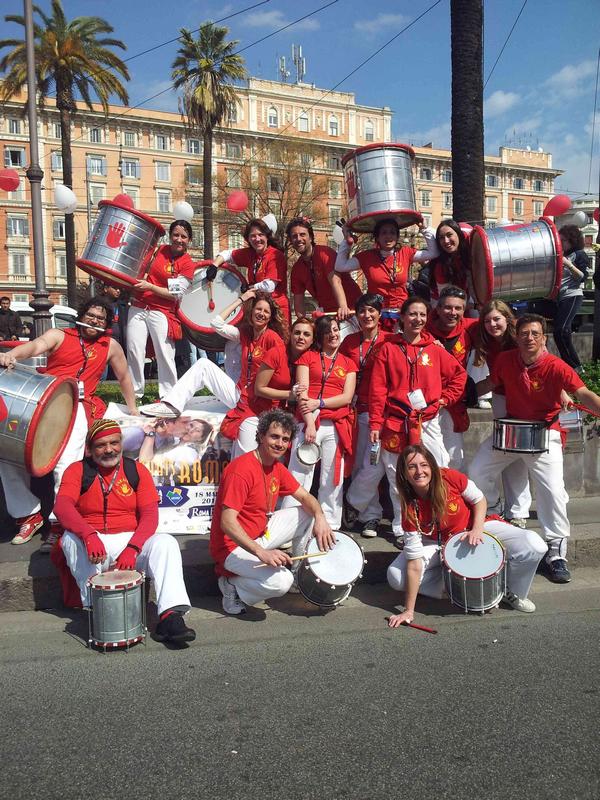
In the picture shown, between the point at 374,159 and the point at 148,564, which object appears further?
the point at 374,159

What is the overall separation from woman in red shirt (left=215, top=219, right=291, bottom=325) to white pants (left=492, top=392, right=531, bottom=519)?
2.31m

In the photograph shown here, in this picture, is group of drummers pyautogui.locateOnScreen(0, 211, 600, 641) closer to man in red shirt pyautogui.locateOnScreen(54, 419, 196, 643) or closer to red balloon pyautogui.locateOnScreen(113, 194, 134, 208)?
man in red shirt pyautogui.locateOnScreen(54, 419, 196, 643)

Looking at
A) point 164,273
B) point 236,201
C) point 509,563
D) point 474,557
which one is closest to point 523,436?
point 509,563

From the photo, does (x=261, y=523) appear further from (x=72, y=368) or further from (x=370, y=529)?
(x=72, y=368)

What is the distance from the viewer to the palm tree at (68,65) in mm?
26016

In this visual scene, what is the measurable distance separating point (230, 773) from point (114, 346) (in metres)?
4.04

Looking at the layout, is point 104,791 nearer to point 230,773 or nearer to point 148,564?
point 230,773

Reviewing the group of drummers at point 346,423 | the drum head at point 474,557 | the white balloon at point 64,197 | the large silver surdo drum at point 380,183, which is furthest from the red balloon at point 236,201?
the drum head at point 474,557

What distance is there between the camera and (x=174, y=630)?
432cm

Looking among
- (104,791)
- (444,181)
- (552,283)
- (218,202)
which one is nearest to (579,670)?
(104,791)

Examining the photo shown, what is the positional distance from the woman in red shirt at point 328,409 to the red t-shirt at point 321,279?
134cm

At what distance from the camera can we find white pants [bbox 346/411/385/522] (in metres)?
6.04

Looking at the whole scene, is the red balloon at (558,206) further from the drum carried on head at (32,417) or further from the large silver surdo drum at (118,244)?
the drum carried on head at (32,417)

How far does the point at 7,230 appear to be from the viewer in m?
52.9
